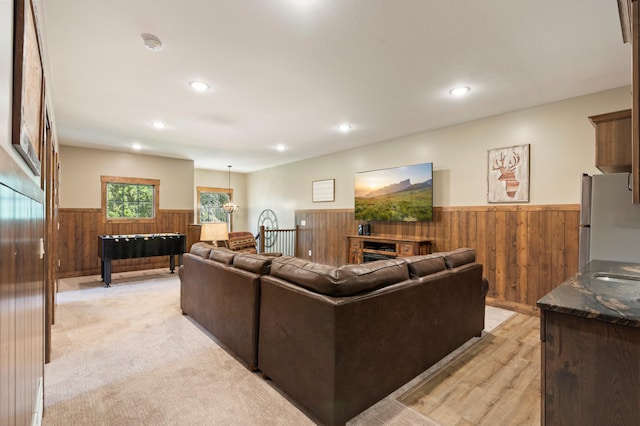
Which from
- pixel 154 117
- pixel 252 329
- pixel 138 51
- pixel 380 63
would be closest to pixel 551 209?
pixel 380 63

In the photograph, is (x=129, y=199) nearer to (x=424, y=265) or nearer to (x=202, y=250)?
(x=202, y=250)

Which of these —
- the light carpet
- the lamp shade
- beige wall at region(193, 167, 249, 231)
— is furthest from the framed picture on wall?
beige wall at region(193, 167, 249, 231)

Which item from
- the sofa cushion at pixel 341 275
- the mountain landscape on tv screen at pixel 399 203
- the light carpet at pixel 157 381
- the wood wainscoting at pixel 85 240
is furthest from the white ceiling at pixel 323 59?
the light carpet at pixel 157 381

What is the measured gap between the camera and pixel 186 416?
1.89m

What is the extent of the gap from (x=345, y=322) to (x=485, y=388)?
4.32ft

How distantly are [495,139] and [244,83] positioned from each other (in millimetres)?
3414

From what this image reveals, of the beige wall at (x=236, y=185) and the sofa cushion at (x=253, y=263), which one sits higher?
the beige wall at (x=236, y=185)

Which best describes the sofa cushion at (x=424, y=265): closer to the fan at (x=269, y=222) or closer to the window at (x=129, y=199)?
the fan at (x=269, y=222)

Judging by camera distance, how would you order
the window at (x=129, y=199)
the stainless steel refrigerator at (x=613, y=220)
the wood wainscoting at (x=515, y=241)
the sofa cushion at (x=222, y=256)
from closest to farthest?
1. the stainless steel refrigerator at (x=613, y=220)
2. the sofa cushion at (x=222, y=256)
3. the wood wainscoting at (x=515, y=241)
4. the window at (x=129, y=199)

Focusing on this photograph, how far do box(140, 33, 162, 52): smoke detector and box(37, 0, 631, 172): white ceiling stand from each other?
0.04m

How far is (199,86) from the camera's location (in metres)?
3.32

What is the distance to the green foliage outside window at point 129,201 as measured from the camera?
660 centimetres

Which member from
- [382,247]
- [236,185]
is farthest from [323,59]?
[236,185]

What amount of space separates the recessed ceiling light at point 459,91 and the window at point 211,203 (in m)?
7.84
